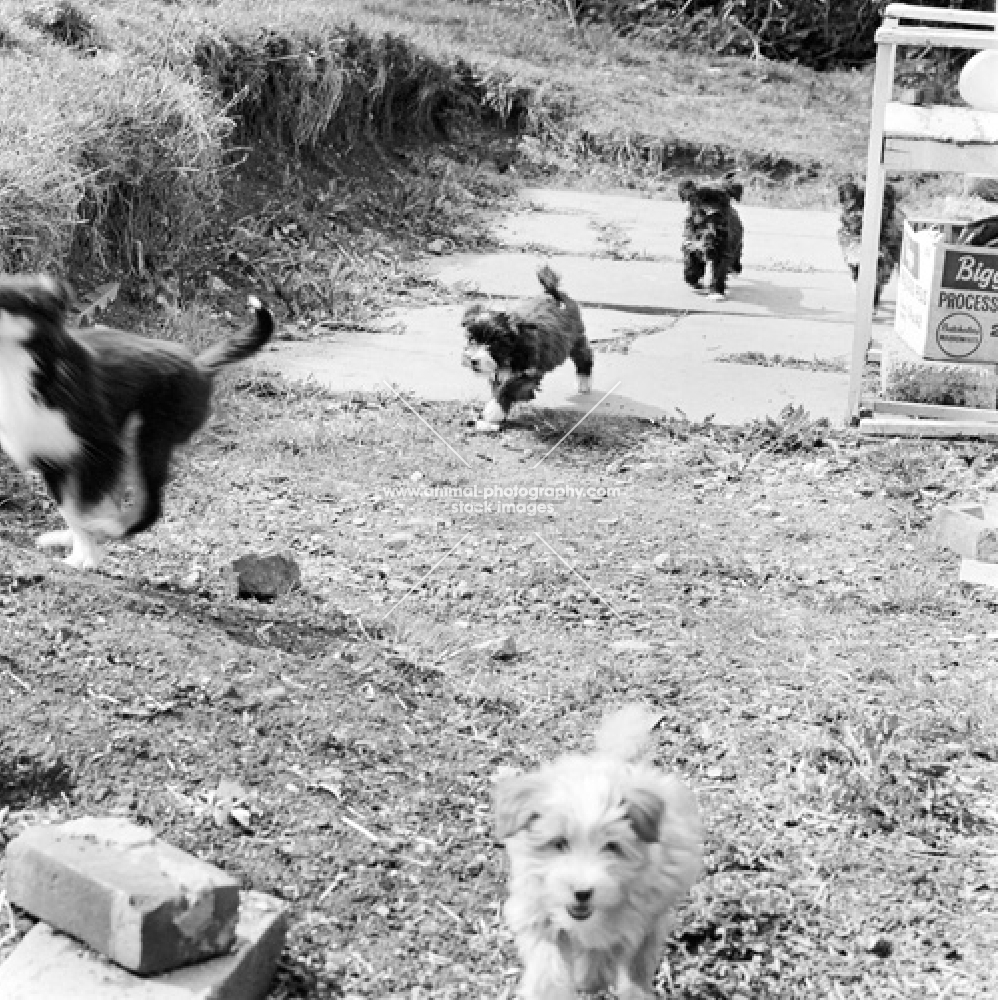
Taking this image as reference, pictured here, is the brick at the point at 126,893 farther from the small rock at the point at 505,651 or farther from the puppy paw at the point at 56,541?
the puppy paw at the point at 56,541

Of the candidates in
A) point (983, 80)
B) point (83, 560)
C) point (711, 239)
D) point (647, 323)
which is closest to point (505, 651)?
point (83, 560)

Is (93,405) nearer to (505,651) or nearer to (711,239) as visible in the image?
(505,651)

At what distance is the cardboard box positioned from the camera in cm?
695

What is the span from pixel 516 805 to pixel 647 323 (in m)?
5.98

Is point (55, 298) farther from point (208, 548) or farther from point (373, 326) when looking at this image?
point (373, 326)

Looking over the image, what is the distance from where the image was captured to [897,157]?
262 inches

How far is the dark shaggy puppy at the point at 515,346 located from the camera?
274 inches

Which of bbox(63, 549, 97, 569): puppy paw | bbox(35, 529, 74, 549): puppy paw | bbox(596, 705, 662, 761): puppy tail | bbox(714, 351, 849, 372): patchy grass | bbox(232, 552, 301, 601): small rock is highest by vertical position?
bbox(596, 705, 662, 761): puppy tail

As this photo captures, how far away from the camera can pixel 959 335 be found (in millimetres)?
7117

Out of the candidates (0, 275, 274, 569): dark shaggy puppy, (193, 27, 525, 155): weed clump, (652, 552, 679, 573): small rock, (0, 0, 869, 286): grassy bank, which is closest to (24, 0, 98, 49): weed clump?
(0, 0, 869, 286): grassy bank

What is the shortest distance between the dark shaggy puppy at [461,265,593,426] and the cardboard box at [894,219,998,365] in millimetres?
1586

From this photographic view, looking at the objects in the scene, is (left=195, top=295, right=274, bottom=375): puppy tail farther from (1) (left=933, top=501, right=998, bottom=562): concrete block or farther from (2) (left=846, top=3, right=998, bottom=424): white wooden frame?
(2) (left=846, top=3, right=998, bottom=424): white wooden frame

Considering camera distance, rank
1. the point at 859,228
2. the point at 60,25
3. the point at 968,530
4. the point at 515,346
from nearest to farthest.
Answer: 1. the point at 968,530
2. the point at 515,346
3. the point at 60,25
4. the point at 859,228

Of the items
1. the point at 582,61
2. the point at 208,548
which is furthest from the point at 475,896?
the point at 582,61
